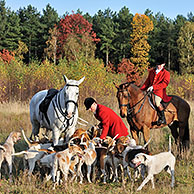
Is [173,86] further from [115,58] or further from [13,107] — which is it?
[115,58]

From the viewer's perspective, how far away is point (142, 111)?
730 cm

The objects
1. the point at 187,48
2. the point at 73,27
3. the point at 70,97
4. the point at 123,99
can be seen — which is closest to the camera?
the point at 70,97

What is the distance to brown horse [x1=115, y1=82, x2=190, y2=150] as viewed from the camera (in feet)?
22.8

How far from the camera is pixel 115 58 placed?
45.2 metres

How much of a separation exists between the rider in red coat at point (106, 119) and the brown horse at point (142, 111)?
0.26 metres

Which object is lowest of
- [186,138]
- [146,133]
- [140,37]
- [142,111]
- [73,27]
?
[186,138]

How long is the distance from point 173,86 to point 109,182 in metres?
14.9

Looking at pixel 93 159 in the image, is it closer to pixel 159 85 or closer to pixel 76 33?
pixel 159 85

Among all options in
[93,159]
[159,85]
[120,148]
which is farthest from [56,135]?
[159,85]

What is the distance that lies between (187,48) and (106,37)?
41.6 feet

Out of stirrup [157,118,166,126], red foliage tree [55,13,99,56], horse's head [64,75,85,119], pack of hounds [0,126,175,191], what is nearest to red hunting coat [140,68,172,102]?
stirrup [157,118,166,126]

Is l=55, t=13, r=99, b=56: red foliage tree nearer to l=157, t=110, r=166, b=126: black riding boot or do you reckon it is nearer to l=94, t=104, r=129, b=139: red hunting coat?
l=157, t=110, r=166, b=126: black riding boot

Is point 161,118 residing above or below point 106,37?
below

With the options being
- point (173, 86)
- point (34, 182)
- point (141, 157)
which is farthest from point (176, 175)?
point (173, 86)
